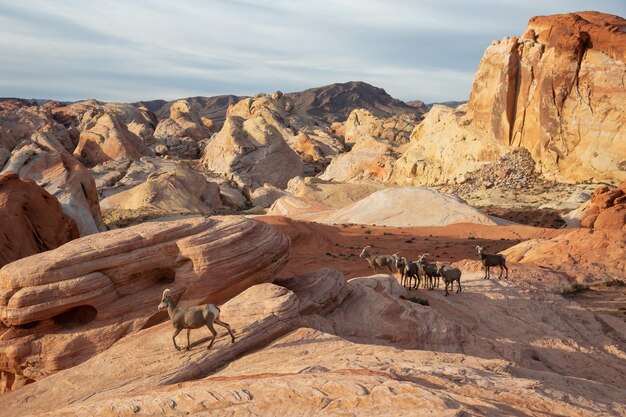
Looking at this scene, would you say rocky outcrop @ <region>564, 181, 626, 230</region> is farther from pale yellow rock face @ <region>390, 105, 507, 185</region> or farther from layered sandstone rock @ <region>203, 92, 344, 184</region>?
layered sandstone rock @ <region>203, 92, 344, 184</region>

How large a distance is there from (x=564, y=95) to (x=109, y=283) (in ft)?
166

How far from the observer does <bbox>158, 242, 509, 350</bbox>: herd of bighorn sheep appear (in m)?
12.1

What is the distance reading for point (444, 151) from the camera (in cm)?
6419

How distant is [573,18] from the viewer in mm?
56531

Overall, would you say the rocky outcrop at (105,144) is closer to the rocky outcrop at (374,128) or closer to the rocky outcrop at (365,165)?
the rocky outcrop at (365,165)

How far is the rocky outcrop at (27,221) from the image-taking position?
20.7 meters

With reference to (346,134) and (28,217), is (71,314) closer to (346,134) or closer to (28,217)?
(28,217)

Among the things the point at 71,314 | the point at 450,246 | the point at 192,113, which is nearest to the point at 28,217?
the point at 71,314

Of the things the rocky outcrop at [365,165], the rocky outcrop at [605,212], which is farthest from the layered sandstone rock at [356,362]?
the rocky outcrop at [365,165]

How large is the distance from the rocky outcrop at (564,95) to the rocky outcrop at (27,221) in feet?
146

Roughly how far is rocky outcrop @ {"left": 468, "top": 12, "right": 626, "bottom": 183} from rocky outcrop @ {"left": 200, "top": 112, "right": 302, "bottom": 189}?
22799 mm

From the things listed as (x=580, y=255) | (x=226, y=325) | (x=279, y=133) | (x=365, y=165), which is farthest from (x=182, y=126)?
(x=226, y=325)

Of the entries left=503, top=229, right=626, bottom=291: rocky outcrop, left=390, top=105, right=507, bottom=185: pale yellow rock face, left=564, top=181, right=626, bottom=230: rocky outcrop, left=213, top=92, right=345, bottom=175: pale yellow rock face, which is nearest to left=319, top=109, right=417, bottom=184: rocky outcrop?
left=390, top=105, right=507, bottom=185: pale yellow rock face

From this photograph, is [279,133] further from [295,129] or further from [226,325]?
[226,325]
